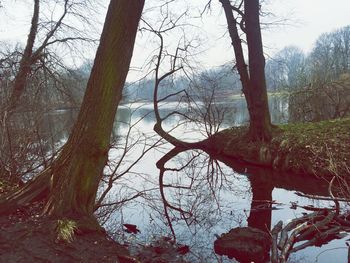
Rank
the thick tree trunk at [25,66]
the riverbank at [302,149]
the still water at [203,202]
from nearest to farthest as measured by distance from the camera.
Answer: the still water at [203,202], the riverbank at [302,149], the thick tree trunk at [25,66]

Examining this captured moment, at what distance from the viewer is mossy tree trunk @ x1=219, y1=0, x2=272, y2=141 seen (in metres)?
12.0

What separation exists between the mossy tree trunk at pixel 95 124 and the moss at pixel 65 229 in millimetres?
347

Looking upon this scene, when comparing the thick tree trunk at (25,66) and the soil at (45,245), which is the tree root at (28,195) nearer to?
the soil at (45,245)

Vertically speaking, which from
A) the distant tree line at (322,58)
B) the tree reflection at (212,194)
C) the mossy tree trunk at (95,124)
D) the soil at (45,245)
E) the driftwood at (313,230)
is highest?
the distant tree line at (322,58)

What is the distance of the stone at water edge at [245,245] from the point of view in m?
5.32

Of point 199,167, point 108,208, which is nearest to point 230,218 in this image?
point 108,208

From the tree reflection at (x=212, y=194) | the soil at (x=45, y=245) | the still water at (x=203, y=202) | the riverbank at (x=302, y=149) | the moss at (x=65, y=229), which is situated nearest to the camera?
the soil at (x=45, y=245)

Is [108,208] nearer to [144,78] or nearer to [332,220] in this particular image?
[332,220]

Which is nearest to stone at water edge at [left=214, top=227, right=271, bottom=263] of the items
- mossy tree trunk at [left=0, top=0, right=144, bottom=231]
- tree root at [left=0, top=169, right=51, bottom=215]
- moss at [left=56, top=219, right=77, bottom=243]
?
mossy tree trunk at [left=0, top=0, right=144, bottom=231]

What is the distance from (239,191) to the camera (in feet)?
31.2

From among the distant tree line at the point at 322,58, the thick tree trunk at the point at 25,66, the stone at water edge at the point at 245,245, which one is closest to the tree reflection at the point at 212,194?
the stone at water edge at the point at 245,245

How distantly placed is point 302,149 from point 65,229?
785 centimetres

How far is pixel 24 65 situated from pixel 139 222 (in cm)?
753

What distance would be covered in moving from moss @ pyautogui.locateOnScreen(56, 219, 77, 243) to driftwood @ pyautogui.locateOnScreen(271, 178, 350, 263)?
267 centimetres
